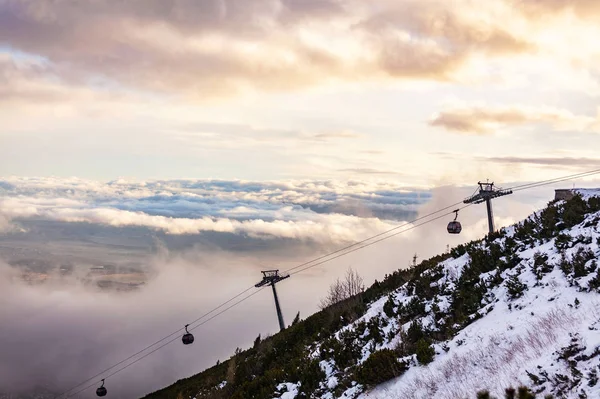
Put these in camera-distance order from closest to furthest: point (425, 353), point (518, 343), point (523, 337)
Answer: point (518, 343)
point (523, 337)
point (425, 353)

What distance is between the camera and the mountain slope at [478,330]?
893 centimetres

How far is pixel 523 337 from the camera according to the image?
10172 millimetres

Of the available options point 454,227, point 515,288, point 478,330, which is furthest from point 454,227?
point 478,330

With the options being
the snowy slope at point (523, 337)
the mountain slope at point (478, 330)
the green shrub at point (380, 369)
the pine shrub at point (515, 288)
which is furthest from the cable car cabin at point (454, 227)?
the green shrub at point (380, 369)

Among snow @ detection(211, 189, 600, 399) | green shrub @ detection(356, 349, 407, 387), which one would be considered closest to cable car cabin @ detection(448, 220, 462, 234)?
snow @ detection(211, 189, 600, 399)

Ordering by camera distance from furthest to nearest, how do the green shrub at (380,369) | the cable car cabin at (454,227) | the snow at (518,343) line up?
the cable car cabin at (454,227)
the green shrub at (380,369)
the snow at (518,343)

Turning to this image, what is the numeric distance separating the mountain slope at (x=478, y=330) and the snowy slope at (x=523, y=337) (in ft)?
0.11

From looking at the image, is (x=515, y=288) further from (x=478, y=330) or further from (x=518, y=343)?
(x=518, y=343)

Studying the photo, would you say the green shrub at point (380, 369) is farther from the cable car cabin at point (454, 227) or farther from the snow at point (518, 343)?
the cable car cabin at point (454, 227)

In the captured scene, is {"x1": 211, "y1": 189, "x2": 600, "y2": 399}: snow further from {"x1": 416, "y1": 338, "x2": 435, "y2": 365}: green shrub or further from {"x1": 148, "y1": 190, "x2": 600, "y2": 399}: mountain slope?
{"x1": 416, "y1": 338, "x2": 435, "y2": 365}: green shrub

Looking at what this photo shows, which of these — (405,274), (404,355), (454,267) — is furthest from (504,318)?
(405,274)

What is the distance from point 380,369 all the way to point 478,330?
2.88 metres

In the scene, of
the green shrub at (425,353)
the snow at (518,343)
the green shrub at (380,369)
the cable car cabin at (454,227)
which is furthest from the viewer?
the cable car cabin at (454,227)

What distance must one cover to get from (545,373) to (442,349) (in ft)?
12.9
